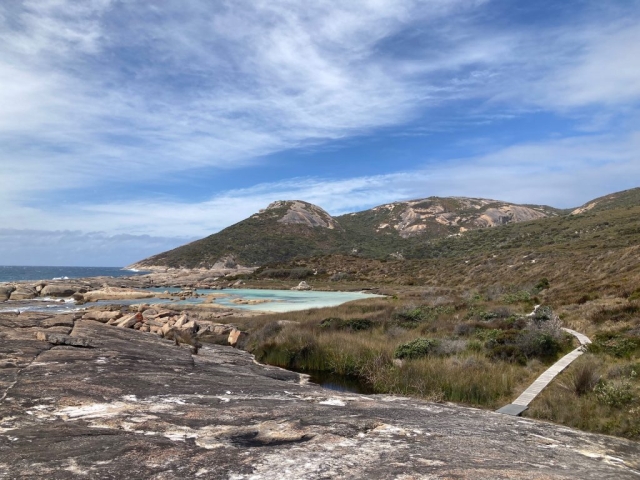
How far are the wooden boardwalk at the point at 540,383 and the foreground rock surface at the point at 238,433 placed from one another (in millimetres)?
1668

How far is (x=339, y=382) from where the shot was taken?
15742mm

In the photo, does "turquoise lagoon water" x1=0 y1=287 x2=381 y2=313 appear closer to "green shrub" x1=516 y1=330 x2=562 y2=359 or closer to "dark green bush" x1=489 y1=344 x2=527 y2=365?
"dark green bush" x1=489 y1=344 x2=527 y2=365

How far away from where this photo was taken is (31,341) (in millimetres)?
11977

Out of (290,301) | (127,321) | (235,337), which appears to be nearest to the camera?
(127,321)

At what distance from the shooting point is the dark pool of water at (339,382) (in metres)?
14.6

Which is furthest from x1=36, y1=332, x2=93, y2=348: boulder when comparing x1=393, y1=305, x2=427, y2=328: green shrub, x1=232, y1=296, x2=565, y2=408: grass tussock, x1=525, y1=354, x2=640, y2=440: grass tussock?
x1=393, y1=305, x2=427, y2=328: green shrub

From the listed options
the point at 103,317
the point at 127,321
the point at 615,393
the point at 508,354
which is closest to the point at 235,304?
the point at 103,317

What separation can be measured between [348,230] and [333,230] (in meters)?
10.3

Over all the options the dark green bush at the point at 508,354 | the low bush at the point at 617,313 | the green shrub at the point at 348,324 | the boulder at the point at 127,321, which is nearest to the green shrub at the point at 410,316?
the green shrub at the point at 348,324

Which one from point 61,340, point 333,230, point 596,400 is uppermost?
point 333,230

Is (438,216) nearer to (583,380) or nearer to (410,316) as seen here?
(410,316)

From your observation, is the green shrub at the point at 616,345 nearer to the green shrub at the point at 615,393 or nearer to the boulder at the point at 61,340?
the green shrub at the point at 615,393

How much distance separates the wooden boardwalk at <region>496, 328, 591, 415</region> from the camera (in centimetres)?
1091

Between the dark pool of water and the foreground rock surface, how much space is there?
3479 millimetres
